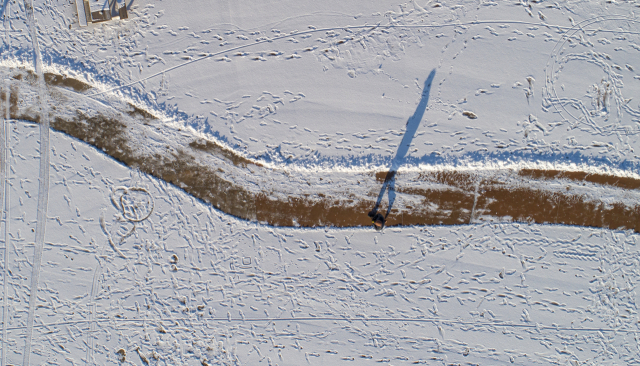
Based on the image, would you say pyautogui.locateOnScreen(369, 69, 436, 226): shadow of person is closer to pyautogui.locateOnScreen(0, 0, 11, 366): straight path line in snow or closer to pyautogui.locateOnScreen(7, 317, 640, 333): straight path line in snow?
pyautogui.locateOnScreen(7, 317, 640, 333): straight path line in snow

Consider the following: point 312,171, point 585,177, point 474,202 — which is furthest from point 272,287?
point 585,177

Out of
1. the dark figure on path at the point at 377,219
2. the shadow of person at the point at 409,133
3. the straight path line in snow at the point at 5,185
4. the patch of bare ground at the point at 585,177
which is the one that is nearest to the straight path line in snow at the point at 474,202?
the patch of bare ground at the point at 585,177

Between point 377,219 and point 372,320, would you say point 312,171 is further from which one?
point 372,320

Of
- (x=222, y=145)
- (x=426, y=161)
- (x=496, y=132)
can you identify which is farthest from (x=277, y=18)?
(x=496, y=132)

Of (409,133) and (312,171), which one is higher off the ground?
(409,133)

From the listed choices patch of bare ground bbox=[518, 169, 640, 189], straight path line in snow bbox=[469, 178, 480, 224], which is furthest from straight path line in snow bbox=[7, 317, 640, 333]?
patch of bare ground bbox=[518, 169, 640, 189]

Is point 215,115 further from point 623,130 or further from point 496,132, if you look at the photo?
point 623,130
